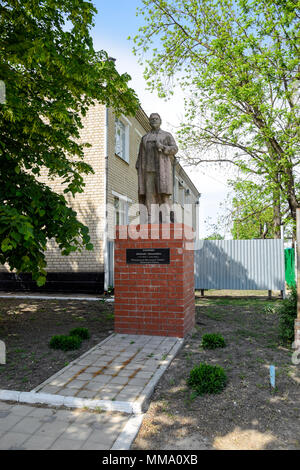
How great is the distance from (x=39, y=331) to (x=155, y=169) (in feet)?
12.7

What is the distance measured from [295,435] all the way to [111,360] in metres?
2.66

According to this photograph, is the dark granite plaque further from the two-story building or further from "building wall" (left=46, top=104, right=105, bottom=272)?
"building wall" (left=46, top=104, right=105, bottom=272)

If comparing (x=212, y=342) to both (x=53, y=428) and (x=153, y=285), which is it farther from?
(x=53, y=428)

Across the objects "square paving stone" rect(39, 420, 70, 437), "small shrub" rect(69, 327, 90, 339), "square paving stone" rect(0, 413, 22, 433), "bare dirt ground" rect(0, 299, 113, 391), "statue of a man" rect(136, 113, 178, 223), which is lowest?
"square paving stone" rect(0, 413, 22, 433)

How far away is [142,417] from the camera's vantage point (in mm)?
3418

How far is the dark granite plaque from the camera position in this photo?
20.2 feet

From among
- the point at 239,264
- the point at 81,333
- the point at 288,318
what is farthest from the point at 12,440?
the point at 239,264

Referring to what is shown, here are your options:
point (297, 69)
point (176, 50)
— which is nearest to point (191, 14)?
point (176, 50)

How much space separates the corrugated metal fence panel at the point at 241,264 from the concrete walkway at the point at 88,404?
23.7 feet

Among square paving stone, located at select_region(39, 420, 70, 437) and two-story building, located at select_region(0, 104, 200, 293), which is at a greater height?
two-story building, located at select_region(0, 104, 200, 293)

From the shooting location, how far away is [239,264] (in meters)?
12.0

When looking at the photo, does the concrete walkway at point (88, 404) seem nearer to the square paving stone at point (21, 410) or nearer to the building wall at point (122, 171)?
the square paving stone at point (21, 410)

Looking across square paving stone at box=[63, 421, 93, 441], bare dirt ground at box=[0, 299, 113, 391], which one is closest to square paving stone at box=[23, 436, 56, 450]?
square paving stone at box=[63, 421, 93, 441]

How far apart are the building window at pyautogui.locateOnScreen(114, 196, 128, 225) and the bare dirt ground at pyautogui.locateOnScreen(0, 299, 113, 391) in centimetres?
456
